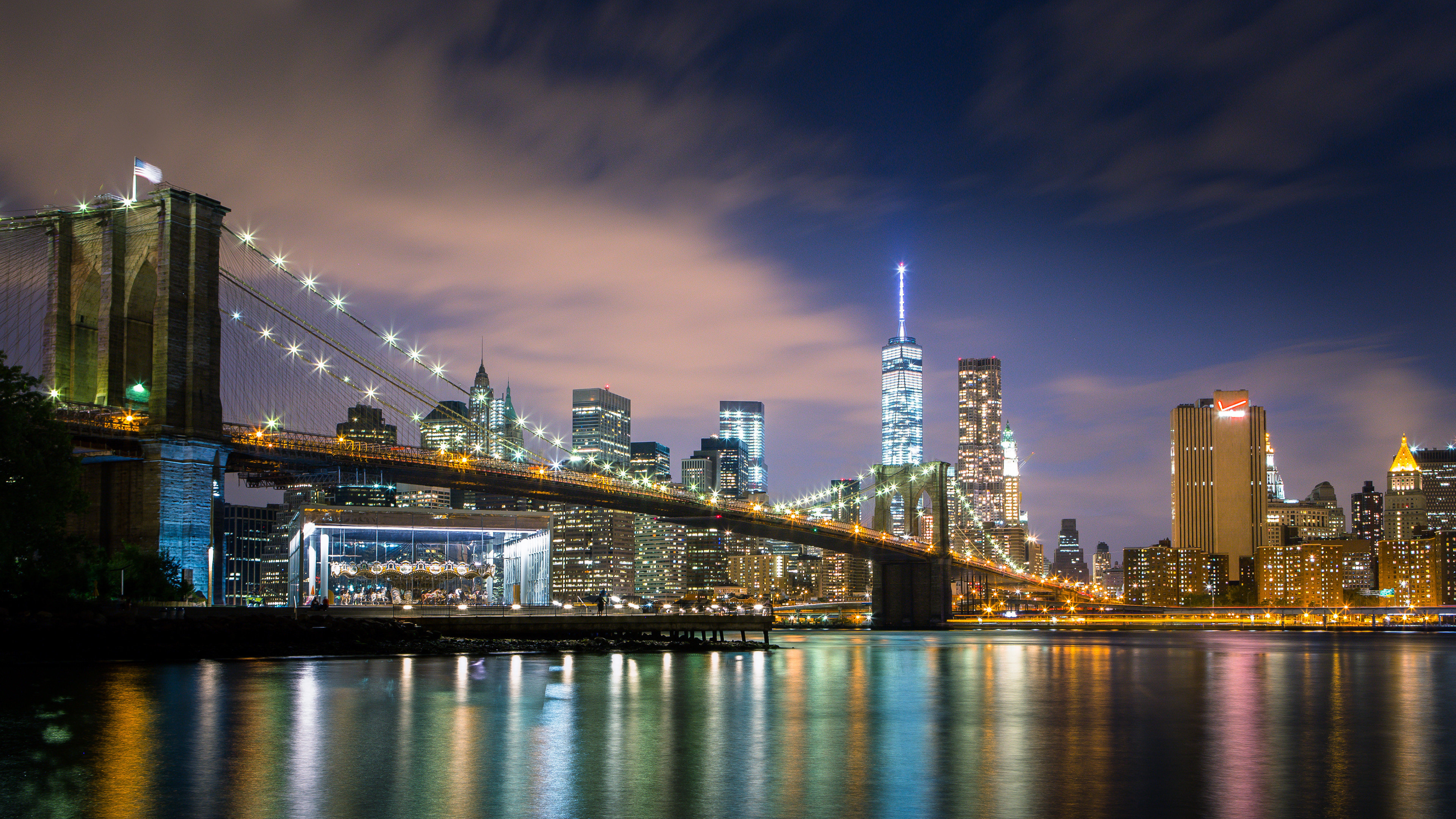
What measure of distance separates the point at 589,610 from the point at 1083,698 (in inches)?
1528

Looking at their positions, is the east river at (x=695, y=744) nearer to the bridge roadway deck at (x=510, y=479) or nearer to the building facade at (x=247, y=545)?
the bridge roadway deck at (x=510, y=479)

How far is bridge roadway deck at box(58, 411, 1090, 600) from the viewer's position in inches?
1976

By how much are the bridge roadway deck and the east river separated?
56.0 feet

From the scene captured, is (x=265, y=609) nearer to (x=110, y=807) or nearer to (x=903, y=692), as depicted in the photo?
(x=903, y=692)

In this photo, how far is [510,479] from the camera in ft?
233

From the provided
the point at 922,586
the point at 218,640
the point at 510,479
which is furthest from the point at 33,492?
the point at 922,586

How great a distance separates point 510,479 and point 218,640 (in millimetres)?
30500

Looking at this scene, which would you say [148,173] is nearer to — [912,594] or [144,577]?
[144,577]

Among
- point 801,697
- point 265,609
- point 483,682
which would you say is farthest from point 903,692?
point 265,609

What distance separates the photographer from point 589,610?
6544 cm

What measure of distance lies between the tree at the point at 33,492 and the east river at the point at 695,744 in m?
6.71

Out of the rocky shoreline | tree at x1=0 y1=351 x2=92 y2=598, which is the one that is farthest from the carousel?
tree at x1=0 y1=351 x2=92 y2=598

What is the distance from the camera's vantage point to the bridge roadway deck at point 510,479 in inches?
1976

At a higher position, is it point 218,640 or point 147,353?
point 147,353
